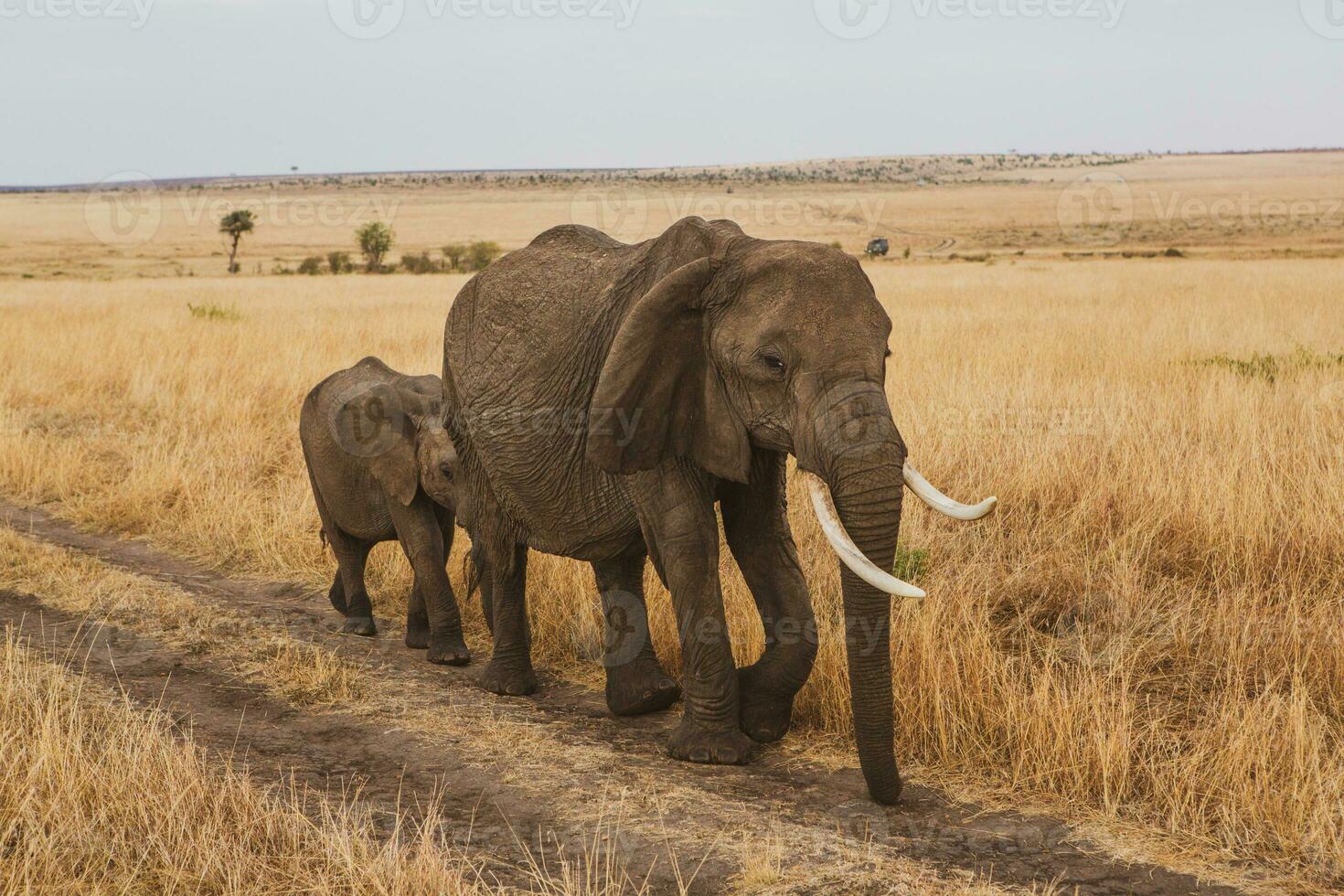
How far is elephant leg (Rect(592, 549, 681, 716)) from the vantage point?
224 inches

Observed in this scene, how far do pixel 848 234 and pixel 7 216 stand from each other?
249ft

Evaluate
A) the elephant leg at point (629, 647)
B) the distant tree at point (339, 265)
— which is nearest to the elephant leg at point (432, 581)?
the elephant leg at point (629, 647)

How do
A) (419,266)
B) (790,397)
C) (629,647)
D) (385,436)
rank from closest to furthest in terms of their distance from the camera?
(790,397)
(629,647)
(385,436)
(419,266)

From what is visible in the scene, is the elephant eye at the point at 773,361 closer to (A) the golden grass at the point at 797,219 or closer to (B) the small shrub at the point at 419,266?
(A) the golden grass at the point at 797,219

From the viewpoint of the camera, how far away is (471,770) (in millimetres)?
4992

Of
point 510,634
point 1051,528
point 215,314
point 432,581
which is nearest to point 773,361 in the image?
point 510,634

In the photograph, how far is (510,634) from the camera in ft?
20.2

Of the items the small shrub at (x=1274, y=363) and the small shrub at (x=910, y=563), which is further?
the small shrub at (x=1274, y=363)

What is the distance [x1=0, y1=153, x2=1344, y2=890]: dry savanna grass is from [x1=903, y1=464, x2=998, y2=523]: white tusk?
1066 millimetres

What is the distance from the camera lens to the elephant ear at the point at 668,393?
4.83m

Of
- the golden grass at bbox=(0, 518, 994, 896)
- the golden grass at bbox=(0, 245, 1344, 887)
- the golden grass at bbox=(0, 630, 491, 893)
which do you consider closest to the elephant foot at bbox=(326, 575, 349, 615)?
the golden grass at bbox=(0, 245, 1344, 887)

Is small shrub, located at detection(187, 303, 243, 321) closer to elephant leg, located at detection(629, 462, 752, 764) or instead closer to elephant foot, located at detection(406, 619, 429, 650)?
elephant foot, located at detection(406, 619, 429, 650)

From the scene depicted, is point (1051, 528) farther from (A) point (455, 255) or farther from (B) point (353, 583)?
(A) point (455, 255)

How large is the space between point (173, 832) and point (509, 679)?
2224mm
